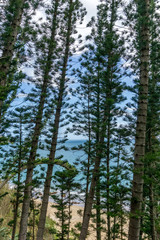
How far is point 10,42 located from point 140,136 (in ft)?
10.5

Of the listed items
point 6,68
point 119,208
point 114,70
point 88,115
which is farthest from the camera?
point 88,115

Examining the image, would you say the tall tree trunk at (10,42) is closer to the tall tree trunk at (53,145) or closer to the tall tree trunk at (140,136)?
the tall tree trunk at (140,136)

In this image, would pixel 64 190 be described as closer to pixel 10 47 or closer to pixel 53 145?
pixel 53 145

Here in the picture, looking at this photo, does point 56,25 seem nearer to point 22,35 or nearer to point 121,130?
point 22,35

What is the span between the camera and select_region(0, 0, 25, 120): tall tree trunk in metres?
3.61

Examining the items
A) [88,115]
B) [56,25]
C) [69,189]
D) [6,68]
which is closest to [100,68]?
[88,115]

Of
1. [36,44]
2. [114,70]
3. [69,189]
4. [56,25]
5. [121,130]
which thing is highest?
[56,25]

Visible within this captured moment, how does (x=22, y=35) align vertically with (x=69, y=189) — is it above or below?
above

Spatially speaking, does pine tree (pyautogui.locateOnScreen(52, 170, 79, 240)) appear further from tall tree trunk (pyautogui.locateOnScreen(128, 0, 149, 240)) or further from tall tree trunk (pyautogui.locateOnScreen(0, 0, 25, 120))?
tall tree trunk (pyautogui.locateOnScreen(128, 0, 149, 240))

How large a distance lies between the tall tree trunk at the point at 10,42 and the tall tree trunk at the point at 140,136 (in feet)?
8.18

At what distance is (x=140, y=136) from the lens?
2967mm

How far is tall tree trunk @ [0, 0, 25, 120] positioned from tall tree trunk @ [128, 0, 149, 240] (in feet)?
8.18

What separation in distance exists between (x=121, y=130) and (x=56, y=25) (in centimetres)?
525

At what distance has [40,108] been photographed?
697cm
